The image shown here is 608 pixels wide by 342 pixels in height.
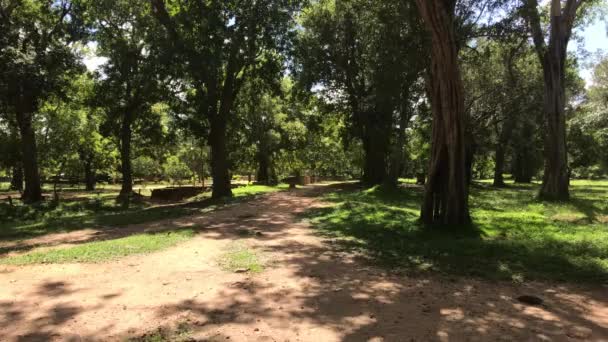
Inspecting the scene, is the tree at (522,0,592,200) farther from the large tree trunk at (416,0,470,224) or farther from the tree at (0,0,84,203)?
the tree at (0,0,84,203)

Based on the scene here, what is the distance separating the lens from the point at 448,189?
11.9m

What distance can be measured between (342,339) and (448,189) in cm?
783

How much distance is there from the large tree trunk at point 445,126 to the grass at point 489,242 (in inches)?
26.6

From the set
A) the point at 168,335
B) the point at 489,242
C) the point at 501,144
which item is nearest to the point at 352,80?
the point at 501,144

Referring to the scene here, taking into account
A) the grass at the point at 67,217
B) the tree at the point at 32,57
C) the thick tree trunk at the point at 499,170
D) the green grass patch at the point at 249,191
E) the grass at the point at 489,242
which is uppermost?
the tree at the point at 32,57

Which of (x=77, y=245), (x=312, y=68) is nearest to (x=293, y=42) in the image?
(x=312, y=68)

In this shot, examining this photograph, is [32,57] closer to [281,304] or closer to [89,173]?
[281,304]

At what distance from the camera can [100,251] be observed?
30.9 ft

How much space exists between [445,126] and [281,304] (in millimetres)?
7210

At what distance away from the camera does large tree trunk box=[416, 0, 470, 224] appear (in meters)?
10.9

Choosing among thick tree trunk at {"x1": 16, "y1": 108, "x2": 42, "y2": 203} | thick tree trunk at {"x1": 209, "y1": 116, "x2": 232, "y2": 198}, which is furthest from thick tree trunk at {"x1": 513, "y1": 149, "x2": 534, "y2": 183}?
thick tree trunk at {"x1": 16, "y1": 108, "x2": 42, "y2": 203}

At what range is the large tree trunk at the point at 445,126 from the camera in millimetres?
10945

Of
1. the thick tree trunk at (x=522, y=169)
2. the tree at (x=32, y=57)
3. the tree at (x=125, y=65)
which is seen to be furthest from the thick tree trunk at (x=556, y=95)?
the thick tree trunk at (x=522, y=169)

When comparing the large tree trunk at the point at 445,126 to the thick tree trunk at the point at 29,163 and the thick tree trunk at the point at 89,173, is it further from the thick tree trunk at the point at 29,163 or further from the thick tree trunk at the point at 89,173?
the thick tree trunk at the point at 89,173
